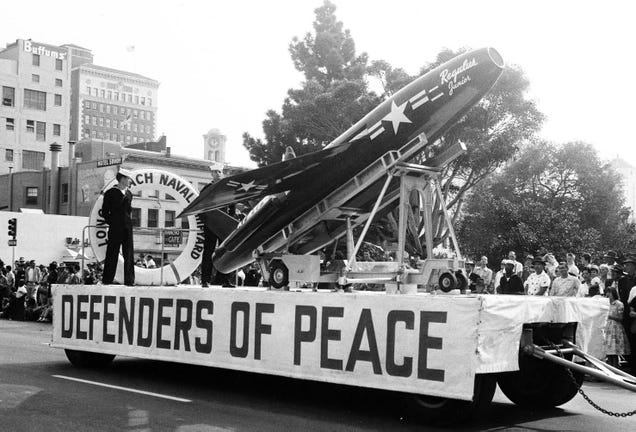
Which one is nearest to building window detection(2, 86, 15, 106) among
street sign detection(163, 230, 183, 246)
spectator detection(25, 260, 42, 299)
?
spectator detection(25, 260, 42, 299)

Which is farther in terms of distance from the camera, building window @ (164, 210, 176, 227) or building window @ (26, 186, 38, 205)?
building window @ (26, 186, 38, 205)

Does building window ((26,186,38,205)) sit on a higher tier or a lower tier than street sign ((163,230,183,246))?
higher

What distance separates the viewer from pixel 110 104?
167 metres

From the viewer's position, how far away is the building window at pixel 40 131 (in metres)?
88.8

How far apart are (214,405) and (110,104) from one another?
167202 millimetres

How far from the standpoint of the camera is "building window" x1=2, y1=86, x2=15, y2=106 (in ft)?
280

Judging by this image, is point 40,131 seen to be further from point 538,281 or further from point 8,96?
point 538,281

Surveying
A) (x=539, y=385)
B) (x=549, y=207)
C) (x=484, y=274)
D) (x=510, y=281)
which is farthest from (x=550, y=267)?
(x=549, y=207)

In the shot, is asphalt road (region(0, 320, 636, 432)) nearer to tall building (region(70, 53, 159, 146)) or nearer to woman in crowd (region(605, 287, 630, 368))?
woman in crowd (region(605, 287, 630, 368))

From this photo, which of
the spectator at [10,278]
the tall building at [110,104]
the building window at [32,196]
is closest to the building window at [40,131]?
the building window at [32,196]

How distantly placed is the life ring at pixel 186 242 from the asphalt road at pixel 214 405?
2.47m

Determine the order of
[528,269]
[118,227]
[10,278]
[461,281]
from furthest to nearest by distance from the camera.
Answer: [10,278] → [528,269] → [118,227] → [461,281]

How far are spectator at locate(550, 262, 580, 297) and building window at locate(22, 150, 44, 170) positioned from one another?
276 feet

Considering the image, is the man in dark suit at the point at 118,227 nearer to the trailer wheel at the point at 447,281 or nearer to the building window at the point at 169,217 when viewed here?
the trailer wheel at the point at 447,281
